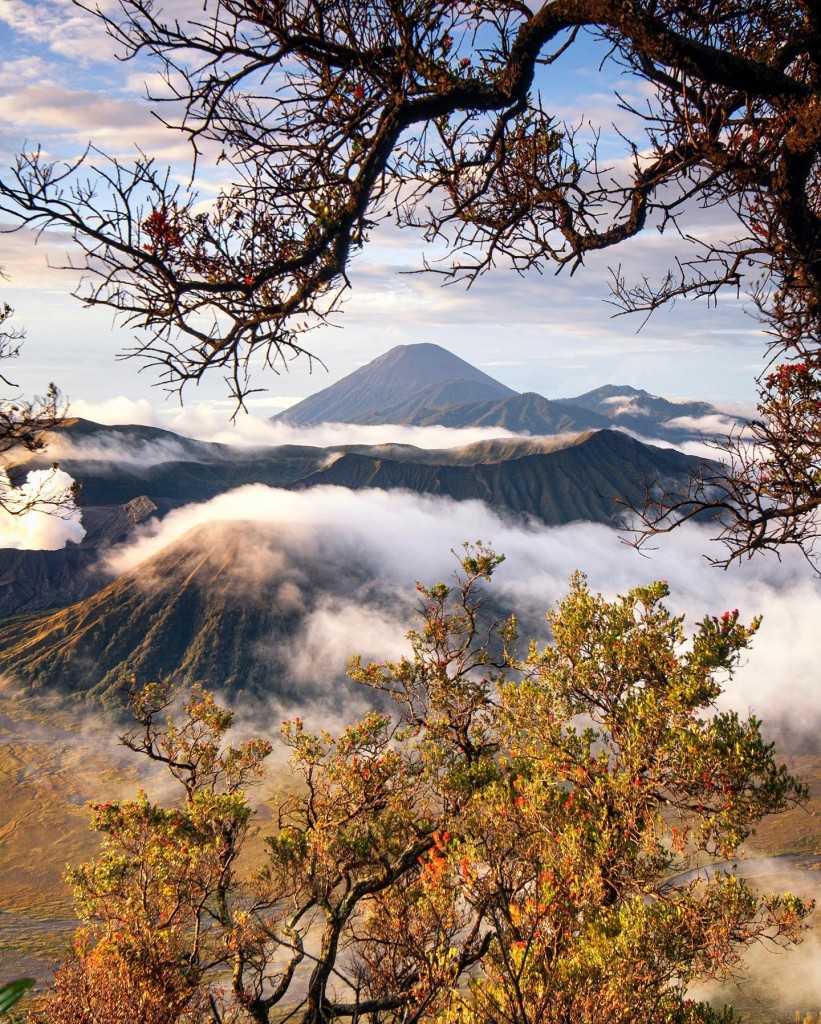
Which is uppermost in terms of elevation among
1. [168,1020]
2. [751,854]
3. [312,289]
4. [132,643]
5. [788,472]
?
[312,289]

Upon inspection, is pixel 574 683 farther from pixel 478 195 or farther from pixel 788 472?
pixel 478 195

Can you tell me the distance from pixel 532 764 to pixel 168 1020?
6826 mm

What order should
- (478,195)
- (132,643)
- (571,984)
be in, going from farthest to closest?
(132,643) → (571,984) → (478,195)

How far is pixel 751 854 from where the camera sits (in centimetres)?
12531

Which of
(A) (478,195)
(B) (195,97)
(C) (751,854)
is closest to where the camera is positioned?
(B) (195,97)

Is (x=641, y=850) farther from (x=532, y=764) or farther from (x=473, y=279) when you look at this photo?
(x=473, y=279)

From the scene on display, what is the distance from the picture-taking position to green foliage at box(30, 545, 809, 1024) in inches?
337

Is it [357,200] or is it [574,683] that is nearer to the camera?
[357,200]

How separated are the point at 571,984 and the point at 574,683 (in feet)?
17.1

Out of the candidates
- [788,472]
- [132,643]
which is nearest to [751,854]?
[788,472]

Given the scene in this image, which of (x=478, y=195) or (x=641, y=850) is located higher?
(x=478, y=195)

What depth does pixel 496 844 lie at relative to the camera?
8.72m

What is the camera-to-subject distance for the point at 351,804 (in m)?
13.5

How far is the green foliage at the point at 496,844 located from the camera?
8.57 m
